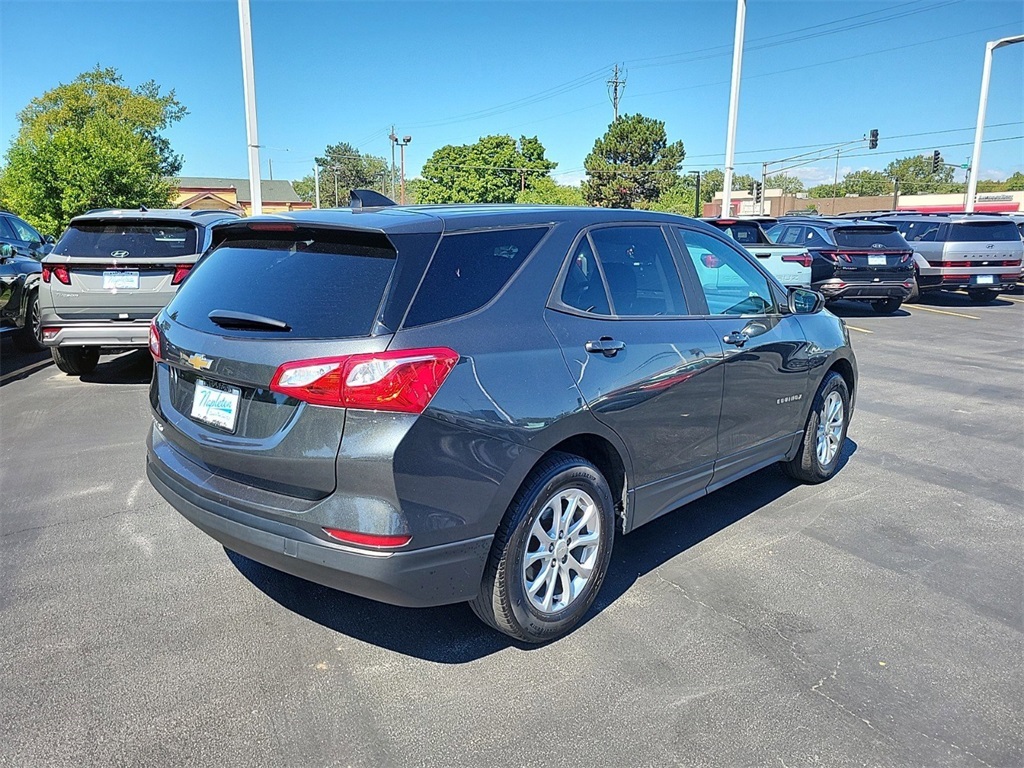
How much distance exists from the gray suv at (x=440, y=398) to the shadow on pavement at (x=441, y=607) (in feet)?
0.87

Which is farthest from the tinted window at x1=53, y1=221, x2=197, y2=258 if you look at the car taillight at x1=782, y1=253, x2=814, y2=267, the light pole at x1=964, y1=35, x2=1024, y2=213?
the light pole at x1=964, y1=35, x2=1024, y2=213

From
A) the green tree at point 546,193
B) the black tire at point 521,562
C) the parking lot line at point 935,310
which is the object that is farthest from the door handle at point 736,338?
the green tree at point 546,193

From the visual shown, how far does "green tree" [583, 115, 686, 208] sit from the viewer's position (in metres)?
58.5

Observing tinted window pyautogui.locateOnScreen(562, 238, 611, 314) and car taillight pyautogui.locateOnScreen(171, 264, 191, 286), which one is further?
car taillight pyautogui.locateOnScreen(171, 264, 191, 286)

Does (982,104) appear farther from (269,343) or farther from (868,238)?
(269,343)

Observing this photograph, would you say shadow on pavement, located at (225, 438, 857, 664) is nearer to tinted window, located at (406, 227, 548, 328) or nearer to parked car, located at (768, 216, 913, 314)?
tinted window, located at (406, 227, 548, 328)

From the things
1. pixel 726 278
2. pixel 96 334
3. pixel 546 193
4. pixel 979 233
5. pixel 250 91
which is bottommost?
pixel 96 334

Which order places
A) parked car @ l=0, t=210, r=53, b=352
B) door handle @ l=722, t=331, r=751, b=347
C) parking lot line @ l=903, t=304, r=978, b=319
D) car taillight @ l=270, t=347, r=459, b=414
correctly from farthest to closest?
parking lot line @ l=903, t=304, r=978, b=319, parked car @ l=0, t=210, r=53, b=352, door handle @ l=722, t=331, r=751, b=347, car taillight @ l=270, t=347, r=459, b=414

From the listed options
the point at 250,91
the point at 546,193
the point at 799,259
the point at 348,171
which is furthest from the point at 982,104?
the point at 348,171

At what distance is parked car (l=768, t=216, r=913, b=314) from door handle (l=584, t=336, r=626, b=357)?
11.8 meters

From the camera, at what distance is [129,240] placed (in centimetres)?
732

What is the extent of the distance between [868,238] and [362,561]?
46.3 ft

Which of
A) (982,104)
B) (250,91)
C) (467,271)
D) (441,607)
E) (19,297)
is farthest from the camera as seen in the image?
(982,104)

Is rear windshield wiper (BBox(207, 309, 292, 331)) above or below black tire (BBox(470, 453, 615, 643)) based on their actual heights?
above
